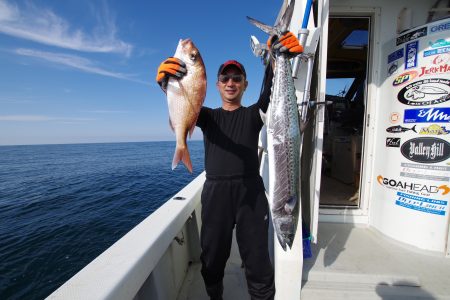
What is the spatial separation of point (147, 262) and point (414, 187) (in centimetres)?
310

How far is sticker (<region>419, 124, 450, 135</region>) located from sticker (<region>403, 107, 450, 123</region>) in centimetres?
7

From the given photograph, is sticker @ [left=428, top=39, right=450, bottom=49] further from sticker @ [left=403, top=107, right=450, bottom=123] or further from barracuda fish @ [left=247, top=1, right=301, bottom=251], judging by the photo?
barracuda fish @ [left=247, top=1, right=301, bottom=251]

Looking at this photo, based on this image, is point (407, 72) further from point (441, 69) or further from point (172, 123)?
point (172, 123)

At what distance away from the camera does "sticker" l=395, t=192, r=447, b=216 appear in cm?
254

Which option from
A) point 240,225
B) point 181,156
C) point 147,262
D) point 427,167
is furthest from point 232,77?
point 427,167

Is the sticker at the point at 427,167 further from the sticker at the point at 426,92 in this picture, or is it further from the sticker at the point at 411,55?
the sticker at the point at 411,55

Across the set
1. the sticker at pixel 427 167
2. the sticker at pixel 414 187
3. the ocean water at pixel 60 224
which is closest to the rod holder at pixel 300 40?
the sticker at pixel 427 167

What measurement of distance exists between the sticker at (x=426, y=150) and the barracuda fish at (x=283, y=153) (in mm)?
2022

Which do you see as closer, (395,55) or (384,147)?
(395,55)

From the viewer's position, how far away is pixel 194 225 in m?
3.24

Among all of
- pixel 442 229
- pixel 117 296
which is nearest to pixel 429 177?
pixel 442 229

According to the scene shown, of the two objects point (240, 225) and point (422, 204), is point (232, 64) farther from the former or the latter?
point (422, 204)

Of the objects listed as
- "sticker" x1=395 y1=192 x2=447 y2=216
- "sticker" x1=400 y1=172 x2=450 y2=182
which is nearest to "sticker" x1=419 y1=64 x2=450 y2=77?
"sticker" x1=400 y1=172 x2=450 y2=182

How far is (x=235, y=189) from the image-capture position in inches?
78.4
